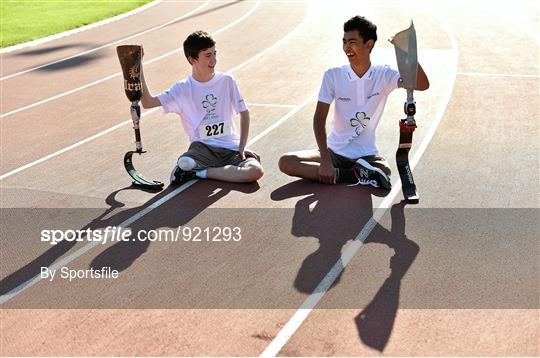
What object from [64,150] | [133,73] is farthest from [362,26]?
[64,150]

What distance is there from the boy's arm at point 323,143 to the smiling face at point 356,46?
51 centimetres

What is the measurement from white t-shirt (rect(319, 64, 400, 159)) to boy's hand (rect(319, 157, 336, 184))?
274mm

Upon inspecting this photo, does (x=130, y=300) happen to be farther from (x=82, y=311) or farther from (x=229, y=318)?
(x=229, y=318)

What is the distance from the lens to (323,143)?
310 inches

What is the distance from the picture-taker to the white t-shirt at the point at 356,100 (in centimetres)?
796

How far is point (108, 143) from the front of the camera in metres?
10.0

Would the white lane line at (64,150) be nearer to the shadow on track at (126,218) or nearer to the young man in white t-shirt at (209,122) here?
the shadow on track at (126,218)

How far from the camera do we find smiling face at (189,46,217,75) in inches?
319

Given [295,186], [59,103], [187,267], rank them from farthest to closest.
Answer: [59,103]
[295,186]
[187,267]

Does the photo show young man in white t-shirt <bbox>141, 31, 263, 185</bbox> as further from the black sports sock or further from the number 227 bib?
the black sports sock

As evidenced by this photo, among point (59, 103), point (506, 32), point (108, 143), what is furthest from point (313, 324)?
point (506, 32)

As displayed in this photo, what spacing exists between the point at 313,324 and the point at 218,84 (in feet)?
11.9

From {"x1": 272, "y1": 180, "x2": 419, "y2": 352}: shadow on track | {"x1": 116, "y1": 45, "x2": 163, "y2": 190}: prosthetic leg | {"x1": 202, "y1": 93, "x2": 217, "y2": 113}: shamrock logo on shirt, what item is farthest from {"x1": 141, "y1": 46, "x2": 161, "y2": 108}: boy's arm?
{"x1": 272, "y1": 180, "x2": 419, "y2": 352}: shadow on track

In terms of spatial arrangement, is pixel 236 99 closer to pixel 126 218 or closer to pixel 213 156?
pixel 213 156
